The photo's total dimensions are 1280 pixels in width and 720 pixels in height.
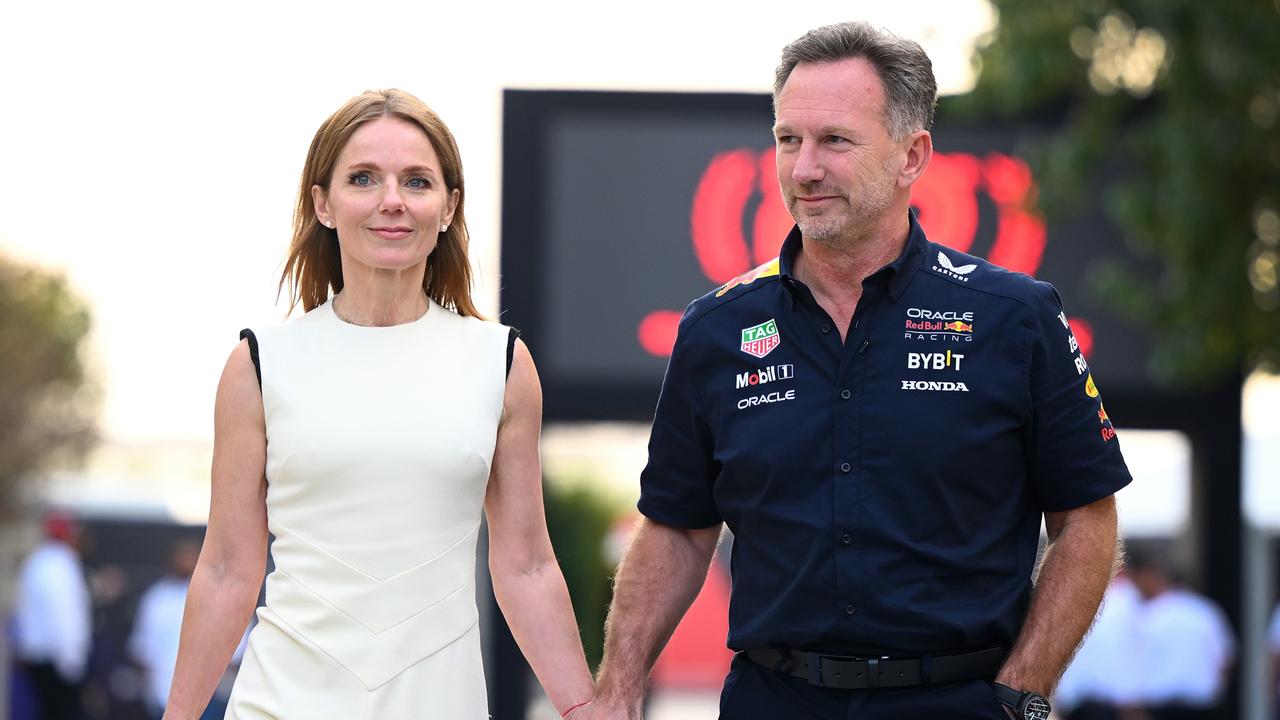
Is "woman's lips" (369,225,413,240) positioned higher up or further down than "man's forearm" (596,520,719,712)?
higher up

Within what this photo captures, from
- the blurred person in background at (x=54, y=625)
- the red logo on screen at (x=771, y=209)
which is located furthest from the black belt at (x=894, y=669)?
the blurred person in background at (x=54, y=625)

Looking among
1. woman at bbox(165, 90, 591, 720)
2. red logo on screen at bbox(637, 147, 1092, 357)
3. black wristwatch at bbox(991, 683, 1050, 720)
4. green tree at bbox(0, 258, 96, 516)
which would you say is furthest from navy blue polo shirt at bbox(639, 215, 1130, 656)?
green tree at bbox(0, 258, 96, 516)

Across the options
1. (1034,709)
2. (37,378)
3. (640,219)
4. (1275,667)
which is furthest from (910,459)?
(37,378)

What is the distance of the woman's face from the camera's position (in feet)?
11.4

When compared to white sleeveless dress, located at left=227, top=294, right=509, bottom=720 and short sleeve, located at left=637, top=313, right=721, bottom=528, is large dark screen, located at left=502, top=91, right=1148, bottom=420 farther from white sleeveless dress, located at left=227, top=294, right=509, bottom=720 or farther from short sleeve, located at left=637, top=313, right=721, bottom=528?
white sleeveless dress, located at left=227, top=294, right=509, bottom=720

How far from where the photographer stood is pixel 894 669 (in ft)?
11.1

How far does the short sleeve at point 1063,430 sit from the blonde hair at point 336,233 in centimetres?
114

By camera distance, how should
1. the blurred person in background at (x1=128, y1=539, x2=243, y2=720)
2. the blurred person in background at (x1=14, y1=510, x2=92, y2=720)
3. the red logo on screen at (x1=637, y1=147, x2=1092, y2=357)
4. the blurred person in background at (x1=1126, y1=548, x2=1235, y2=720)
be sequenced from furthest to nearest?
the blurred person in background at (x1=14, y1=510, x2=92, y2=720), the blurred person in background at (x1=128, y1=539, x2=243, y2=720), the blurred person in background at (x1=1126, y1=548, x2=1235, y2=720), the red logo on screen at (x1=637, y1=147, x2=1092, y2=357)

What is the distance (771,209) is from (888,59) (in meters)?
5.41

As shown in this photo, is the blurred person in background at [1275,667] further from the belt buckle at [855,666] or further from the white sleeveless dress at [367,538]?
the white sleeveless dress at [367,538]

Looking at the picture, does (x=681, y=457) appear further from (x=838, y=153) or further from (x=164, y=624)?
(x=164, y=624)

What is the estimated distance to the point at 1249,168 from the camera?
8727 millimetres

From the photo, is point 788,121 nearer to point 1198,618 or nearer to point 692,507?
point 692,507

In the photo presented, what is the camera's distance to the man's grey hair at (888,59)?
140 inches
